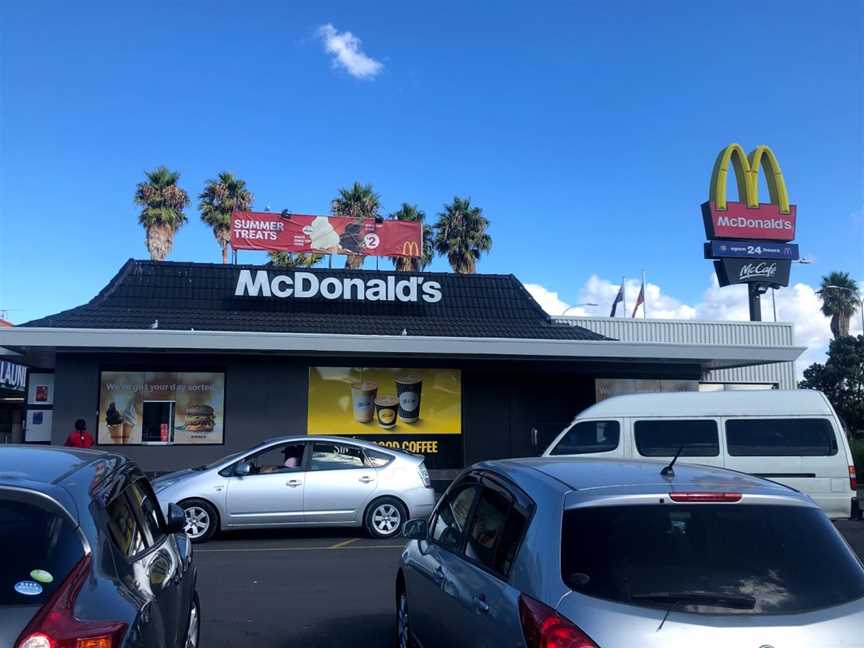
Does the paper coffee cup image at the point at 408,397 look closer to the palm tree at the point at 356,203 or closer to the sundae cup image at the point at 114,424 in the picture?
the sundae cup image at the point at 114,424

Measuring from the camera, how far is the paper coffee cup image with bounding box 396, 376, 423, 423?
19.0m

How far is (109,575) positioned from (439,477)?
1582cm

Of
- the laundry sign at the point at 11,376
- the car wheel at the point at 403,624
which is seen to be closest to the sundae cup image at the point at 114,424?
the laundry sign at the point at 11,376

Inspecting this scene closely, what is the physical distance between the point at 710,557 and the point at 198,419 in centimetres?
1599

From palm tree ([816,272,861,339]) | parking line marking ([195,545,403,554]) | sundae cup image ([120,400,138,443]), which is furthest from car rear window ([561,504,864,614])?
palm tree ([816,272,861,339])

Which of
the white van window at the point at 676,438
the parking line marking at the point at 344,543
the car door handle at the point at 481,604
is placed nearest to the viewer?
the car door handle at the point at 481,604

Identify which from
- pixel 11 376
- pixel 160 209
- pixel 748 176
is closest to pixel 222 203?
pixel 160 209

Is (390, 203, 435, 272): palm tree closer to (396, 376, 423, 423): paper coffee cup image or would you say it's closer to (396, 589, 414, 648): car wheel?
(396, 376, 423, 423): paper coffee cup image

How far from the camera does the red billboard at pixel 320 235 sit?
23.8 metres

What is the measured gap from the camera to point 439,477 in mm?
18844

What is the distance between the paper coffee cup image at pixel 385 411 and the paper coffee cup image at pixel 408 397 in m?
0.21

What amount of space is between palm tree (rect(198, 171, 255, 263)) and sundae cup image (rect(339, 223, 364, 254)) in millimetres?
21285

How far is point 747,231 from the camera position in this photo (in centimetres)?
2995

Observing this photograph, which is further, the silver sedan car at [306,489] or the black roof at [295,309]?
the black roof at [295,309]
